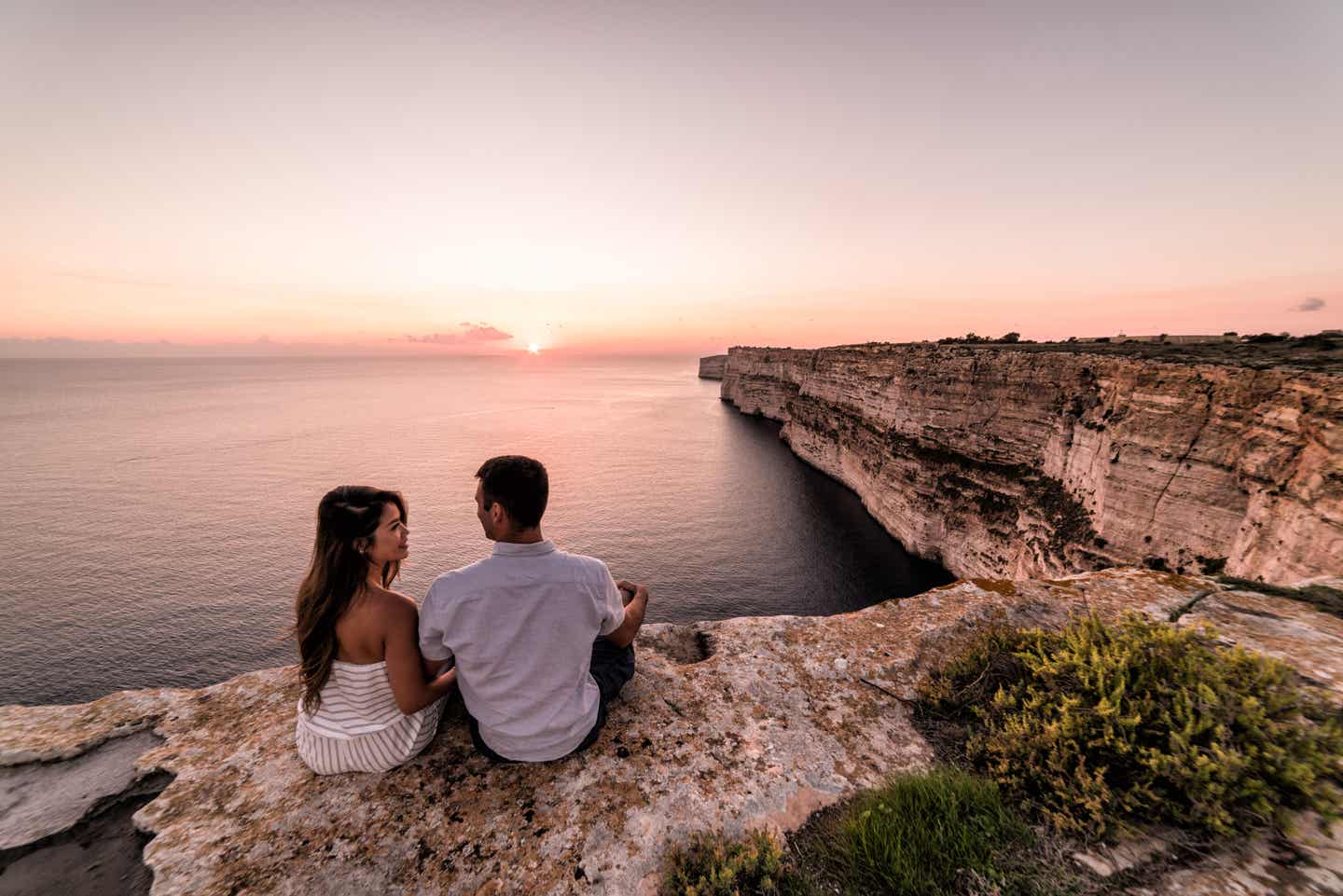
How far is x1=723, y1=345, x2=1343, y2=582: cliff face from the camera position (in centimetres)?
1139

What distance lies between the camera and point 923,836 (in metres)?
2.82

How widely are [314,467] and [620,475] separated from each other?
3524cm

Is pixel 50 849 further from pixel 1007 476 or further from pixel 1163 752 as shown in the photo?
pixel 1007 476

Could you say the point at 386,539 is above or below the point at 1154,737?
above

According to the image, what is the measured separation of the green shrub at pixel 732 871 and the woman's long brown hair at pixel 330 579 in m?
2.72

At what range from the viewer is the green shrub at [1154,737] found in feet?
9.00

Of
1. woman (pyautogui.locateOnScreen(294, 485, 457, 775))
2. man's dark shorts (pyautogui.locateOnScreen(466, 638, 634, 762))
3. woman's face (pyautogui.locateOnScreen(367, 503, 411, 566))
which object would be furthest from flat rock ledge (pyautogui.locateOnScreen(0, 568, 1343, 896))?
woman's face (pyautogui.locateOnScreen(367, 503, 411, 566))

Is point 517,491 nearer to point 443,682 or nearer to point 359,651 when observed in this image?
point 359,651

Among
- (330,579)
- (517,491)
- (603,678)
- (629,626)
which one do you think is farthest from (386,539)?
(603,678)

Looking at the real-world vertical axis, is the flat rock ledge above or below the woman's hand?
below

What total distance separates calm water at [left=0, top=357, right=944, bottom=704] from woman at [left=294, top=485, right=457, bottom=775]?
22.2 metres

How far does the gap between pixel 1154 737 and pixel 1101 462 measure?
20888mm

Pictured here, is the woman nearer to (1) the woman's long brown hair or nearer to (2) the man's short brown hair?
(1) the woman's long brown hair

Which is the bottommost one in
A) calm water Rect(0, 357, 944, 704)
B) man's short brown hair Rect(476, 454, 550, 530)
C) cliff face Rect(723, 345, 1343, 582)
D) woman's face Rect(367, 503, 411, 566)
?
calm water Rect(0, 357, 944, 704)
